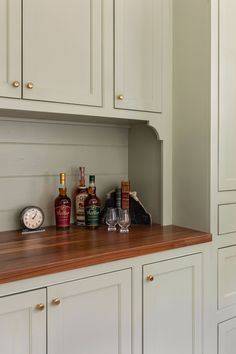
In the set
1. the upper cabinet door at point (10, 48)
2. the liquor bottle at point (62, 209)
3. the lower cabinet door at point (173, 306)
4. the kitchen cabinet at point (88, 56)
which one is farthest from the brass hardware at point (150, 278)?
the upper cabinet door at point (10, 48)

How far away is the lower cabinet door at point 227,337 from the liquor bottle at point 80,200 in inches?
35.5

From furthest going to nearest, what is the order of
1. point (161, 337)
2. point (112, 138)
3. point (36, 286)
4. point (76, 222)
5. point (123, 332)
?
point (112, 138), point (76, 222), point (161, 337), point (123, 332), point (36, 286)

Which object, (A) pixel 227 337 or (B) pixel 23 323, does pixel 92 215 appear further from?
(A) pixel 227 337

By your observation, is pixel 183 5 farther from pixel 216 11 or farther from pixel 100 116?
pixel 100 116

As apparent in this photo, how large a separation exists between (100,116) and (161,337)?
1.04 m

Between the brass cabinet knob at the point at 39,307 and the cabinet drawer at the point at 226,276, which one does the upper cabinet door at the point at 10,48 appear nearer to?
the brass cabinet knob at the point at 39,307

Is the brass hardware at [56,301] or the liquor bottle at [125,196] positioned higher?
the liquor bottle at [125,196]

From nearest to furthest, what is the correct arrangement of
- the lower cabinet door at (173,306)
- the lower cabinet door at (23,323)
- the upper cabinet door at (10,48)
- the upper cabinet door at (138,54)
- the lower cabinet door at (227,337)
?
the lower cabinet door at (23,323) → the upper cabinet door at (10,48) → the lower cabinet door at (173,306) → the upper cabinet door at (138,54) → the lower cabinet door at (227,337)

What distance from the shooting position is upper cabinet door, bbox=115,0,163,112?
169 cm

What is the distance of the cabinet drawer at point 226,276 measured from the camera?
1.78m

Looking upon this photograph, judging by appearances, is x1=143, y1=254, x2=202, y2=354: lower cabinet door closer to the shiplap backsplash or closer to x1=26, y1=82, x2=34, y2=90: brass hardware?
the shiplap backsplash

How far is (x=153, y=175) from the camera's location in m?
1.95

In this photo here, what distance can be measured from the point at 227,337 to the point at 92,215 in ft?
3.13

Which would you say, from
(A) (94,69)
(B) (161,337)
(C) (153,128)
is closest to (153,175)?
(C) (153,128)
